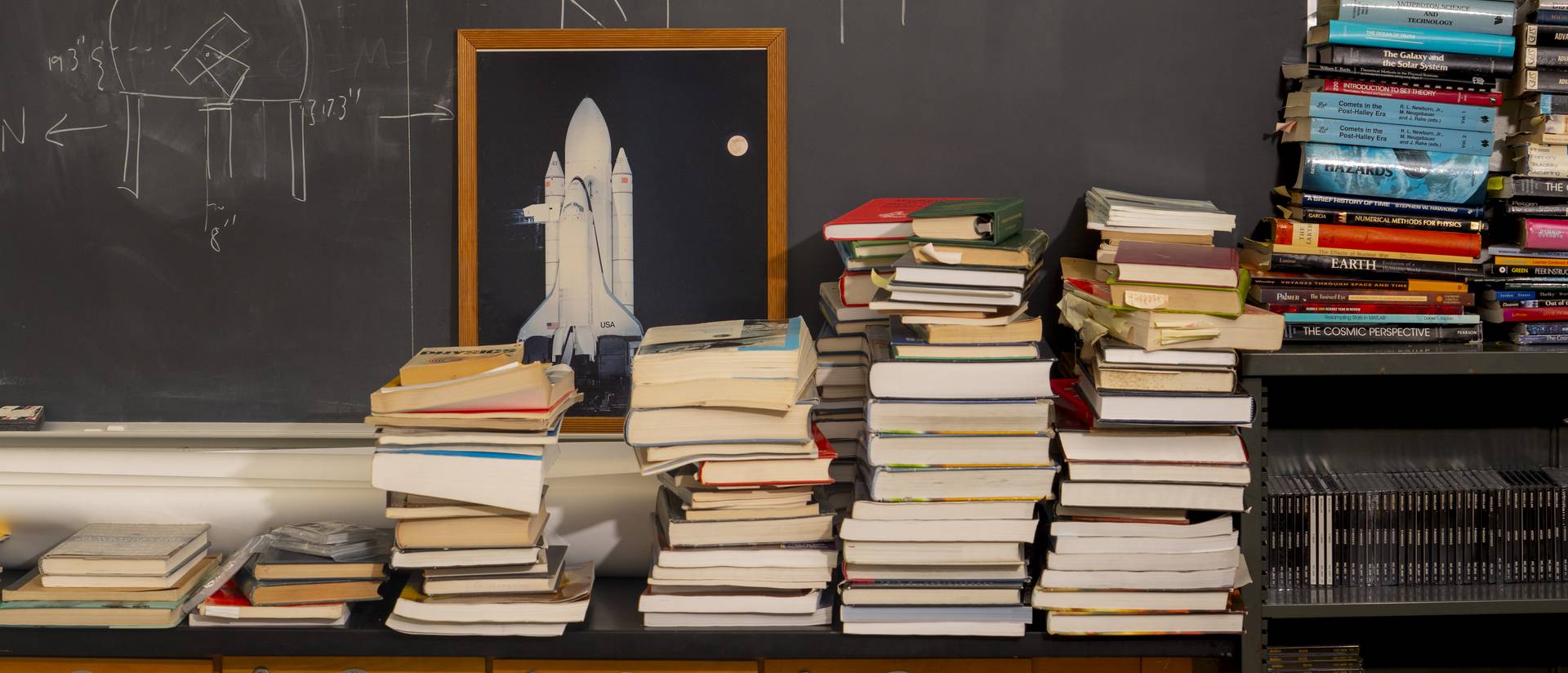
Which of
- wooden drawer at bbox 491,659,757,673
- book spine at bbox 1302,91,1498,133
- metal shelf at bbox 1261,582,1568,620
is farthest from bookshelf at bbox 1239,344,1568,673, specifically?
wooden drawer at bbox 491,659,757,673

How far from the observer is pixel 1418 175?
2127mm

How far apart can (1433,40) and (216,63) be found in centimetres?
234

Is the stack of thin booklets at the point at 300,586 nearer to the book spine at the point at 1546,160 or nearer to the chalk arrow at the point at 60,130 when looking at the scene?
the chalk arrow at the point at 60,130

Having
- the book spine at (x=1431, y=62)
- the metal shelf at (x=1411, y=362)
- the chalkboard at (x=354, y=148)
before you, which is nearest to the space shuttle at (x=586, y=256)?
the chalkboard at (x=354, y=148)

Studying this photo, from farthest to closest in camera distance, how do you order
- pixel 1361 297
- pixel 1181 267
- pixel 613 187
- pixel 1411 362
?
pixel 613 187, pixel 1361 297, pixel 1411 362, pixel 1181 267

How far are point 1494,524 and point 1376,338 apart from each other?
0.42 meters

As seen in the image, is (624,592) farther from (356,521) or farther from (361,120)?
(361,120)

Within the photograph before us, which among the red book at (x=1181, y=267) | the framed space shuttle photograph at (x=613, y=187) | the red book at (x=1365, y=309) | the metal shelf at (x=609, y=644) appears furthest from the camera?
the framed space shuttle photograph at (x=613, y=187)

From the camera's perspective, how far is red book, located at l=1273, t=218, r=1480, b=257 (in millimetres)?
2076

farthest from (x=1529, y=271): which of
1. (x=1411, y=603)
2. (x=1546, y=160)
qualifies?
(x=1411, y=603)

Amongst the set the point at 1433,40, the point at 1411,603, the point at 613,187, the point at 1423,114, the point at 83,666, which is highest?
the point at 1433,40

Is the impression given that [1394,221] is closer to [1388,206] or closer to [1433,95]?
[1388,206]

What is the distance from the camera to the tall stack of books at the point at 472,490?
184 cm

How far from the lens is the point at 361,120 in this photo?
2.37 meters
